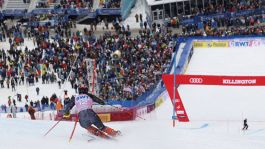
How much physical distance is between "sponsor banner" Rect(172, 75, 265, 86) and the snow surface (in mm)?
1333

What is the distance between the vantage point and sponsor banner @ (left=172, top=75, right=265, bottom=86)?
23.6m

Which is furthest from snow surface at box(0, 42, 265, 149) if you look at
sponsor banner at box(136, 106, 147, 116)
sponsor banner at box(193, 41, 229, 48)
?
sponsor banner at box(193, 41, 229, 48)

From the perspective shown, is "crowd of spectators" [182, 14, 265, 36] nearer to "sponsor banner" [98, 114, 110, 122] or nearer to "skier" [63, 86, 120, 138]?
"sponsor banner" [98, 114, 110, 122]

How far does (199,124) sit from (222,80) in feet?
5.77

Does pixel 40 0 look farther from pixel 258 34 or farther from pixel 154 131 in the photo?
pixel 154 131

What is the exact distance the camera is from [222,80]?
79.2ft

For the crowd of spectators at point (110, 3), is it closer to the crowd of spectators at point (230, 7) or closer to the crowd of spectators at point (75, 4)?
the crowd of spectators at point (75, 4)

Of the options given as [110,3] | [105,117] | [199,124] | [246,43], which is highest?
[110,3]

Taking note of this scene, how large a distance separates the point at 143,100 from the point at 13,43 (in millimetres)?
14484

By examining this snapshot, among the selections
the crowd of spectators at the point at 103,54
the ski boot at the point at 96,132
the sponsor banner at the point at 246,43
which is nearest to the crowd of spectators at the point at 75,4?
the crowd of spectators at the point at 103,54

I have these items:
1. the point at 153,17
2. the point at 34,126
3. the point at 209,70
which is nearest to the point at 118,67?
the point at 209,70

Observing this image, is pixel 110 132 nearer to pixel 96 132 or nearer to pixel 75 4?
pixel 96 132

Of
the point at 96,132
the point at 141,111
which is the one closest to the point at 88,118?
the point at 96,132

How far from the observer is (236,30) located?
133ft
